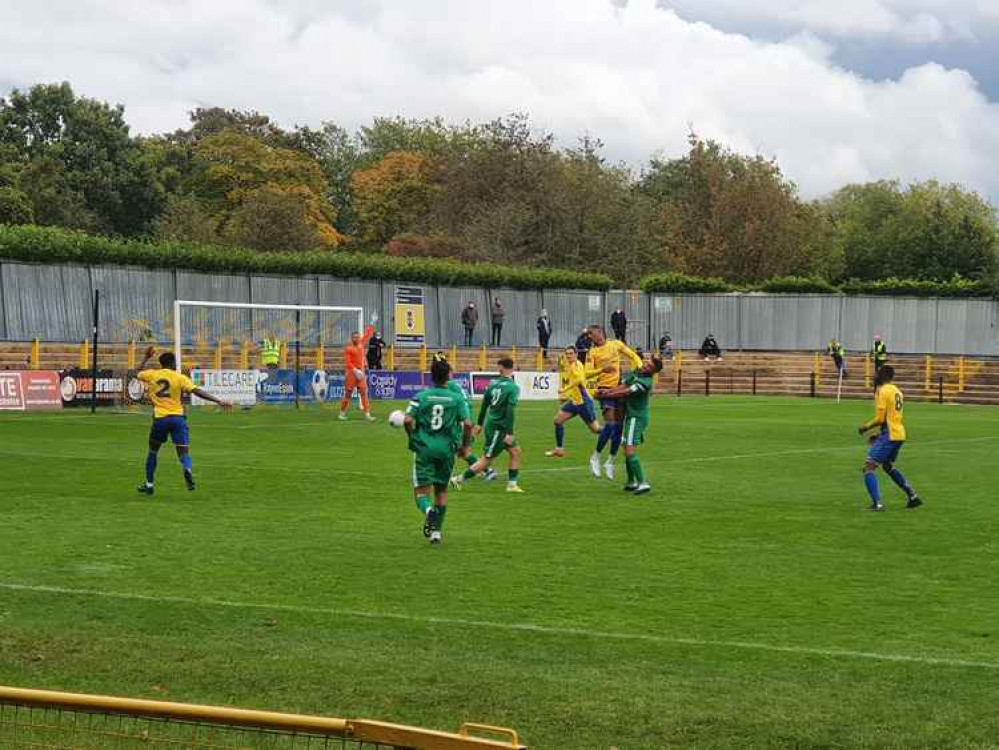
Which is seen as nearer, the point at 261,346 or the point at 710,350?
the point at 261,346

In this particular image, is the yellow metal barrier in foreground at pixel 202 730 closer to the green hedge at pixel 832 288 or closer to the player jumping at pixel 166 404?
the player jumping at pixel 166 404

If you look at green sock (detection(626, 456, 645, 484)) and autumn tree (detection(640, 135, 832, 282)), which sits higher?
autumn tree (detection(640, 135, 832, 282))

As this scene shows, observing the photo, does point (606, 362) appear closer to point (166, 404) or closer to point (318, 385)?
point (166, 404)

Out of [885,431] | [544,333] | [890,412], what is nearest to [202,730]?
[890,412]

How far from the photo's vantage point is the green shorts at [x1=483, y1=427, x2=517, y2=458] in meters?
19.6

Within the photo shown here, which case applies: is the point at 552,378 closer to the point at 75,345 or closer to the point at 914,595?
the point at 75,345

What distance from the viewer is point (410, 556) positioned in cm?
1379

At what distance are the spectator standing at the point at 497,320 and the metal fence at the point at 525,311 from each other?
1323 millimetres

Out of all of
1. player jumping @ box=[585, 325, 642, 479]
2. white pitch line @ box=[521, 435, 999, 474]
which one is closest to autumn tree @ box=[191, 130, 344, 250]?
white pitch line @ box=[521, 435, 999, 474]

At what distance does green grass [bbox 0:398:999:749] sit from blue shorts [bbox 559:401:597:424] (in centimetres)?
154

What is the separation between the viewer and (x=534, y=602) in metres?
11.5

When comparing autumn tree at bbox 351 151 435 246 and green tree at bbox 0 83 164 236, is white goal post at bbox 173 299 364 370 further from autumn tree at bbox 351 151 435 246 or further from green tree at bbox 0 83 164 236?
autumn tree at bbox 351 151 435 246

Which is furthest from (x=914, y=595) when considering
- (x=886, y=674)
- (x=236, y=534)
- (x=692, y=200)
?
(x=692, y=200)

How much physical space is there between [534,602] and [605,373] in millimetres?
10690
